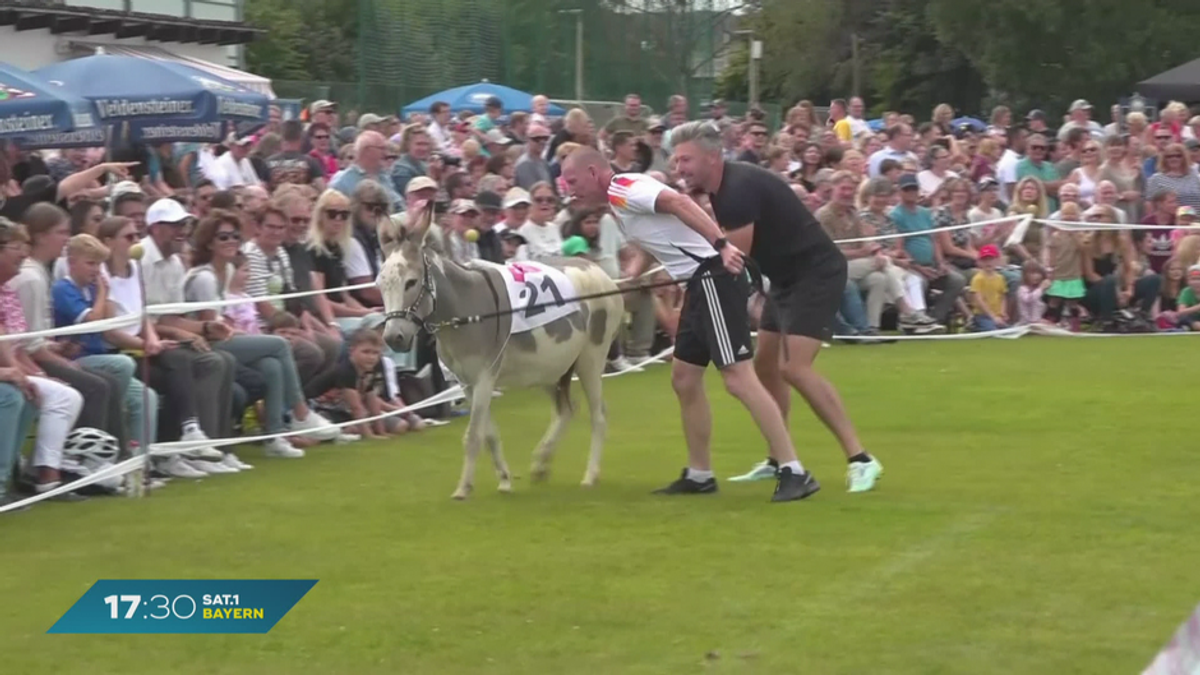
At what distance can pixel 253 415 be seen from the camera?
14.3 m

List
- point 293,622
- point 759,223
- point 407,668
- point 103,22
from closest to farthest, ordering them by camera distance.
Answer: point 407,668 < point 293,622 < point 759,223 < point 103,22

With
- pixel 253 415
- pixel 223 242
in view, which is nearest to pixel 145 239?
pixel 223 242

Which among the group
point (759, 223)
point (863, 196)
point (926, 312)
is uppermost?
point (759, 223)

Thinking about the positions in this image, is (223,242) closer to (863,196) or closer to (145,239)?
(145,239)

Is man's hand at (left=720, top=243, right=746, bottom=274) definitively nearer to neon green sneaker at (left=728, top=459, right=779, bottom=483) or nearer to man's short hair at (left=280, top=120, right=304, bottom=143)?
neon green sneaker at (left=728, top=459, right=779, bottom=483)

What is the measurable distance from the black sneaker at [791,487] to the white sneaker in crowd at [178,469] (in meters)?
4.21

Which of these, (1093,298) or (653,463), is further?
(1093,298)

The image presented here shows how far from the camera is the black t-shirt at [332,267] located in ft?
49.9

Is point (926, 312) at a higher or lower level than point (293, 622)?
lower

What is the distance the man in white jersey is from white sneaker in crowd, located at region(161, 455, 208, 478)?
3.53 metres

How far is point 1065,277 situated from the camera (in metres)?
22.3

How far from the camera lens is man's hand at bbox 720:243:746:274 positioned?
34.0ft

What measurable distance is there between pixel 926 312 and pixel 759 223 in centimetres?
1135

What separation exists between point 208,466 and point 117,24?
25.3 metres
